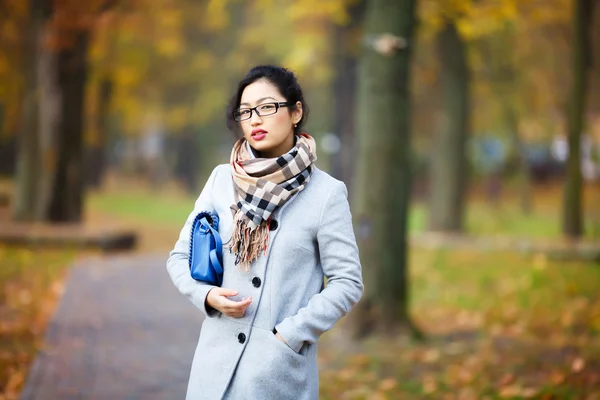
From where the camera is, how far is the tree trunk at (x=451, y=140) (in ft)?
57.9

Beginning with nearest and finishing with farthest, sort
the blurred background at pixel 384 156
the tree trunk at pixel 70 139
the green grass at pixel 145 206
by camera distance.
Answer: the blurred background at pixel 384 156 → the tree trunk at pixel 70 139 → the green grass at pixel 145 206

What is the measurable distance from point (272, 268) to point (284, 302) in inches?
5.1

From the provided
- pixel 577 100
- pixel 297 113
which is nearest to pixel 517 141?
pixel 577 100

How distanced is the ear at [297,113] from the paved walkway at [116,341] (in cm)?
335

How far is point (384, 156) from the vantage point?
28.8ft

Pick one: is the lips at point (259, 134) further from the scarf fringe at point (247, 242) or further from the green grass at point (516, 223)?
the green grass at point (516, 223)

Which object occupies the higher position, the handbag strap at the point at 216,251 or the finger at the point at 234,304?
the handbag strap at the point at 216,251

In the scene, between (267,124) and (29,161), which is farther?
(29,161)

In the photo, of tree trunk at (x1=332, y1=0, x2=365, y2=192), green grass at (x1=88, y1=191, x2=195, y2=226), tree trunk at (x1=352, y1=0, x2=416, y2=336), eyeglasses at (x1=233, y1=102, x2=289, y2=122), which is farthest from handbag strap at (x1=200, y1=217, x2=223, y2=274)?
green grass at (x1=88, y1=191, x2=195, y2=226)

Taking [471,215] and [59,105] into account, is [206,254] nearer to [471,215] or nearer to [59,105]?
[59,105]

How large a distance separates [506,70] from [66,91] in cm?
1034

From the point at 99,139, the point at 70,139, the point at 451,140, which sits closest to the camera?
the point at 70,139

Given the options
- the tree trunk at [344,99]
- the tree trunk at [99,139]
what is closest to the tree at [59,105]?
the tree trunk at [344,99]

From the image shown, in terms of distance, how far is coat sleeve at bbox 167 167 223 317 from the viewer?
3.42m
